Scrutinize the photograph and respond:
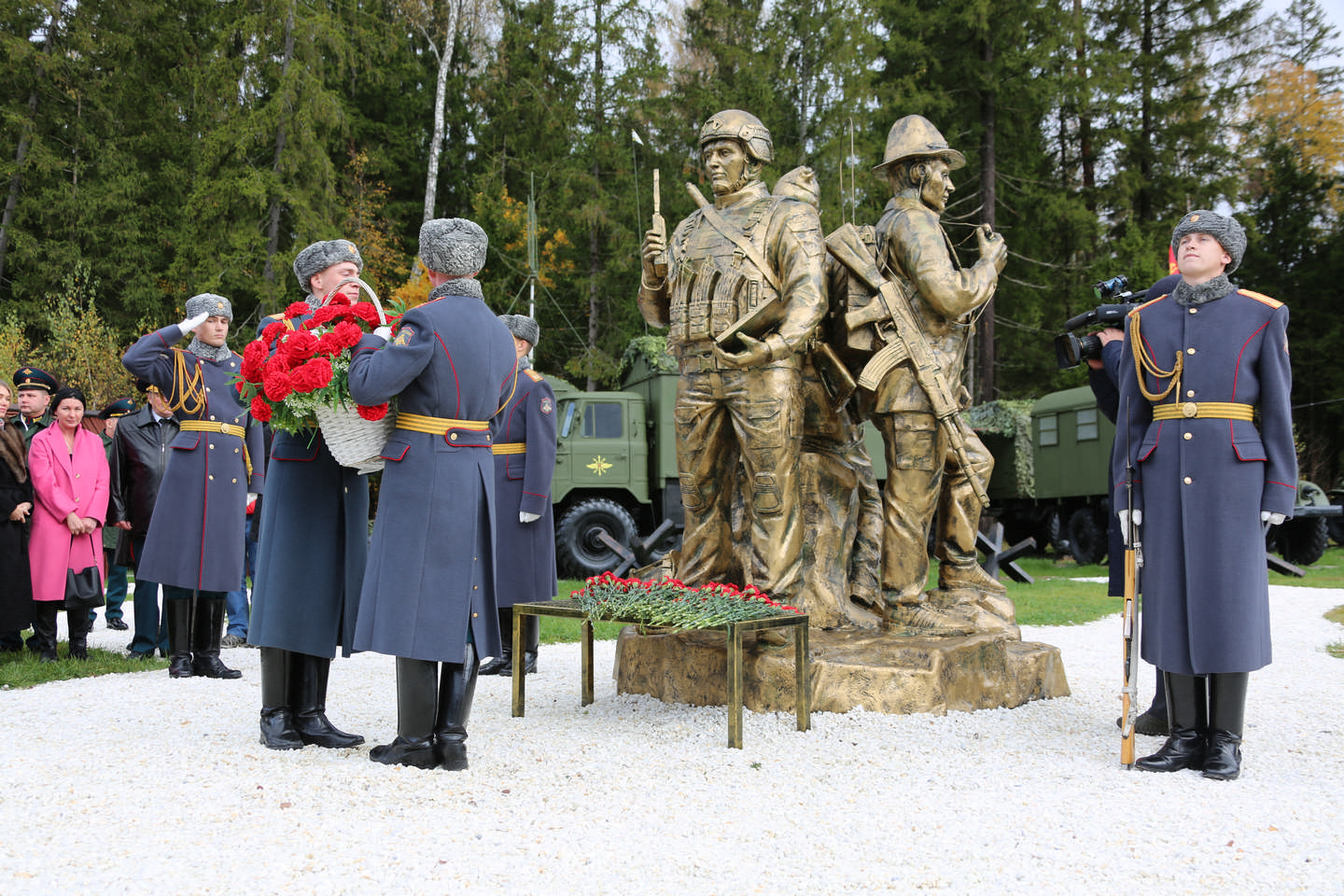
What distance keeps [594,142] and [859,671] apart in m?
17.9

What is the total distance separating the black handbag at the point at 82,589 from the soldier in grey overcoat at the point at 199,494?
956 mm

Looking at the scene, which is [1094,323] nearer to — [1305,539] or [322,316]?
[322,316]

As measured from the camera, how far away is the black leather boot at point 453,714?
12.9 feet

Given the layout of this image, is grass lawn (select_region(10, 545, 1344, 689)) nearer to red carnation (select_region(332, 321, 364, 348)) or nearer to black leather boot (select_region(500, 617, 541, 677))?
black leather boot (select_region(500, 617, 541, 677))

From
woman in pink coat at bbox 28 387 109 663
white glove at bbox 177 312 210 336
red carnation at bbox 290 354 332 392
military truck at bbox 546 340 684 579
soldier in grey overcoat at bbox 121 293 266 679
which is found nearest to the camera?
red carnation at bbox 290 354 332 392

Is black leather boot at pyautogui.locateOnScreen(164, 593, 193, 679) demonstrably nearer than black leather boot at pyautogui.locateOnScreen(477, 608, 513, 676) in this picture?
Yes

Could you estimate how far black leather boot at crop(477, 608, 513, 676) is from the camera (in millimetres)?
6340

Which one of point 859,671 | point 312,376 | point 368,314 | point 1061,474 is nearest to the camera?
point 312,376

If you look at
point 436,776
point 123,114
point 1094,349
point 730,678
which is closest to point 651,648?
point 730,678

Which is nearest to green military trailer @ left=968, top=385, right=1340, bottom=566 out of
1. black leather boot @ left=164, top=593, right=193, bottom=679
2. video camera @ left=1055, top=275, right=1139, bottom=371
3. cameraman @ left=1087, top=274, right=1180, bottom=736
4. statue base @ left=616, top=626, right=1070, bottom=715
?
cameraman @ left=1087, top=274, right=1180, bottom=736

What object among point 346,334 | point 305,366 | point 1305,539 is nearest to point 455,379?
point 346,334

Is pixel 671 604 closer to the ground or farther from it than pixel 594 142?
closer to the ground

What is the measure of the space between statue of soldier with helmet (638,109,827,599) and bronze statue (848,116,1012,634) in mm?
420

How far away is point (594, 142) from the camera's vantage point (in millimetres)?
21109
